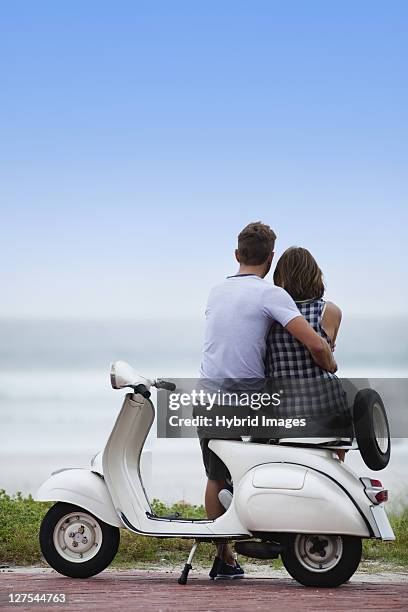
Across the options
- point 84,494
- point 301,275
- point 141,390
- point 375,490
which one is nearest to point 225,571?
point 84,494

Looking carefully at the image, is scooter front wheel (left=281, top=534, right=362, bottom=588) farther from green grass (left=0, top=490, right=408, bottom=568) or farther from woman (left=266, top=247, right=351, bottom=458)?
green grass (left=0, top=490, right=408, bottom=568)

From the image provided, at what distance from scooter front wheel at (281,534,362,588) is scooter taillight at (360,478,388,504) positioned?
231mm

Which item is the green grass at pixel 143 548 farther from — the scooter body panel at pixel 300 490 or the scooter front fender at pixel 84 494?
the scooter body panel at pixel 300 490

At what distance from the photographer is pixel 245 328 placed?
5.94 metres

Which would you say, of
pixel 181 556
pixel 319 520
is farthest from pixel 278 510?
pixel 181 556

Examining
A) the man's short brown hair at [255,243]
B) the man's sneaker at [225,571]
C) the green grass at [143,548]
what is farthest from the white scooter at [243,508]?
the green grass at [143,548]

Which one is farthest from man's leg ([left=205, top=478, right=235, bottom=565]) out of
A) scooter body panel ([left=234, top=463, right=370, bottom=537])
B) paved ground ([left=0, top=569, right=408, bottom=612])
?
paved ground ([left=0, top=569, right=408, bottom=612])

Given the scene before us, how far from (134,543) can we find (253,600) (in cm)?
245

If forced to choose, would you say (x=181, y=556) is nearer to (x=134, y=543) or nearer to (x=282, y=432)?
(x=134, y=543)

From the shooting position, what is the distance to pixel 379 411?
Result: 585 cm

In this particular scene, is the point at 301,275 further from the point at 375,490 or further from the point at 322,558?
the point at 322,558

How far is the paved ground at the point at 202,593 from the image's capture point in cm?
510

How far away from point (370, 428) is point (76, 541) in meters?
1.73

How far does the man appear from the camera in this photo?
579 centimetres
